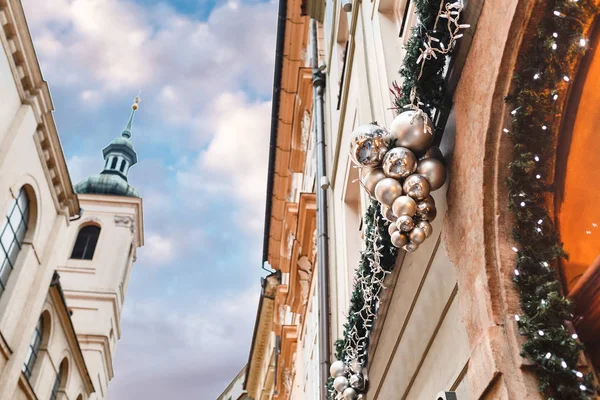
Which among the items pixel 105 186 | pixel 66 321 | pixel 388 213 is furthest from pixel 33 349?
pixel 105 186

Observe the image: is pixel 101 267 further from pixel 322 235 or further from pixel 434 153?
pixel 434 153

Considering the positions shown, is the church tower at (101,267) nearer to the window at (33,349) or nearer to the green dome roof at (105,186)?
the green dome roof at (105,186)

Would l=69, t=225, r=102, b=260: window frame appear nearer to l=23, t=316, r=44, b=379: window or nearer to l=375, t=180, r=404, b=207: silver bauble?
l=23, t=316, r=44, b=379: window

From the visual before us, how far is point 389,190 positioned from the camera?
3.56 meters

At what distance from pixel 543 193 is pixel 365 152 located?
1.17 meters

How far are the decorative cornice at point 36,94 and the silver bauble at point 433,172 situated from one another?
660 inches

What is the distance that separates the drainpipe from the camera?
30.7 ft

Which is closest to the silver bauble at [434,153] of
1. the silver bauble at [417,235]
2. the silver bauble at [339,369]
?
the silver bauble at [417,235]

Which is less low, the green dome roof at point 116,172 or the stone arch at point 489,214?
the green dome roof at point 116,172

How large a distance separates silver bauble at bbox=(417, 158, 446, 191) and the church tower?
3613 centimetres

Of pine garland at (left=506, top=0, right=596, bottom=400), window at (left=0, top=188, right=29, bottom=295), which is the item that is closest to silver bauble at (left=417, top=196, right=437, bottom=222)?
pine garland at (left=506, top=0, right=596, bottom=400)

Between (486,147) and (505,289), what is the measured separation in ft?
2.63

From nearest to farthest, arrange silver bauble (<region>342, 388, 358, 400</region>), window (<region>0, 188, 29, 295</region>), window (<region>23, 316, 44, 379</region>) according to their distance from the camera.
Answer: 1. silver bauble (<region>342, 388, 358, 400</region>)
2. window (<region>0, 188, 29, 295</region>)
3. window (<region>23, 316, 44, 379</region>)

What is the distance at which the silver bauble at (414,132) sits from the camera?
3592 millimetres
